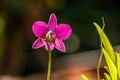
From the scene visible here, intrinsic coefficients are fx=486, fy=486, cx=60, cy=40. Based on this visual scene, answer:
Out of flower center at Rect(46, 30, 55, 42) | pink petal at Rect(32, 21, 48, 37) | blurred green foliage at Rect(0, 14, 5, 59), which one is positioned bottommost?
blurred green foliage at Rect(0, 14, 5, 59)

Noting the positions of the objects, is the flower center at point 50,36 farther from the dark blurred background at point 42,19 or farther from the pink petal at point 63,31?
the dark blurred background at point 42,19

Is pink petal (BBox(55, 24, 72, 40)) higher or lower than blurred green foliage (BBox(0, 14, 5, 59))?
higher

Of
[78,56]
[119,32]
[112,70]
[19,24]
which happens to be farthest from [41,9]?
[112,70]

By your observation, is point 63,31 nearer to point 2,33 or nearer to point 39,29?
point 39,29

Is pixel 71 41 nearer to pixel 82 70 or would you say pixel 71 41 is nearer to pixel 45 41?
pixel 82 70

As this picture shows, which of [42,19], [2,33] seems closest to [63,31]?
[2,33]

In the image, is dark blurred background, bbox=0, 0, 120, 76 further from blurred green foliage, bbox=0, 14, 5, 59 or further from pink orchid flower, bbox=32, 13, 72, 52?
pink orchid flower, bbox=32, 13, 72, 52

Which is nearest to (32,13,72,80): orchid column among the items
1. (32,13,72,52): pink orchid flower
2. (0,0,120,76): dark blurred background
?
(32,13,72,52): pink orchid flower

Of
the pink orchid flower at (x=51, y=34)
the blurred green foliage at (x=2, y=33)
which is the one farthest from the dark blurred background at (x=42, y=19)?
the pink orchid flower at (x=51, y=34)
